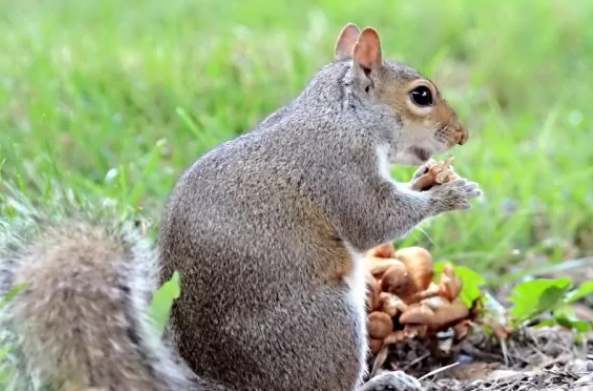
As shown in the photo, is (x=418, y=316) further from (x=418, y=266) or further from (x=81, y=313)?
(x=81, y=313)

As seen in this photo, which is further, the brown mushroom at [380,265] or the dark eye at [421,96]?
the brown mushroom at [380,265]

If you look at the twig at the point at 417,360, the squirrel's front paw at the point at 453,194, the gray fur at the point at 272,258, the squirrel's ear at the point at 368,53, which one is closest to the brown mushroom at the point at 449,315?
the twig at the point at 417,360

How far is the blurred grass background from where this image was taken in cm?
313

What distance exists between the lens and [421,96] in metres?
2.24

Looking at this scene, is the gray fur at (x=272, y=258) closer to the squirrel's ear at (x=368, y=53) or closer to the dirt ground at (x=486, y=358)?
the squirrel's ear at (x=368, y=53)

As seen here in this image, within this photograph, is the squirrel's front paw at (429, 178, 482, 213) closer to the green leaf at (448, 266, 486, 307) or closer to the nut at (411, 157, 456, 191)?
the nut at (411, 157, 456, 191)

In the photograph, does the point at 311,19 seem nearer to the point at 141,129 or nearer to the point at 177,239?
the point at 141,129

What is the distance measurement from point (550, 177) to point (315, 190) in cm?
172

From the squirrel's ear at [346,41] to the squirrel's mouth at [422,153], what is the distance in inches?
10.9

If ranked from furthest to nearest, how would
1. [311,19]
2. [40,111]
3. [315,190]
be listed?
[311,19] < [40,111] < [315,190]

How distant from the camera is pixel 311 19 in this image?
518 centimetres

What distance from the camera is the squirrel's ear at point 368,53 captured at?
7.07 feet

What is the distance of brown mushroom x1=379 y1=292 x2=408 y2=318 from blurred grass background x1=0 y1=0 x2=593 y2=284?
160 millimetres

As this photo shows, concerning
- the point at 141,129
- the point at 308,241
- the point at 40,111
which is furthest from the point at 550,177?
the point at 308,241
